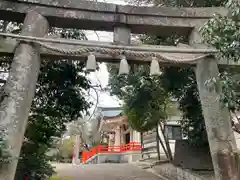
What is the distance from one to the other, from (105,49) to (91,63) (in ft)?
1.69

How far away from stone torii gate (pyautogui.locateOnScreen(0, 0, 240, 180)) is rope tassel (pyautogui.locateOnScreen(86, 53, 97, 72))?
0.64ft

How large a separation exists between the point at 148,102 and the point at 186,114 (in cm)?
145

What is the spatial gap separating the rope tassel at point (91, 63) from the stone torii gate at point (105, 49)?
194 millimetres

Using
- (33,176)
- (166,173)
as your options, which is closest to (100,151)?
(166,173)

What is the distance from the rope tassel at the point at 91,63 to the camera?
16.0ft

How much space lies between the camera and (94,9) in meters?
5.65

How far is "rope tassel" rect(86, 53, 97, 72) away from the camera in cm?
488

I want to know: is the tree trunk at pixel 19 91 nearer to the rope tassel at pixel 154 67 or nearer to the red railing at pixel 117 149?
the rope tassel at pixel 154 67

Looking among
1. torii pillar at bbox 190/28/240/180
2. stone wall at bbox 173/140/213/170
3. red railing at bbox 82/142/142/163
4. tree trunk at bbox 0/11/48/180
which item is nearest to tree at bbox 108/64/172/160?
stone wall at bbox 173/140/213/170

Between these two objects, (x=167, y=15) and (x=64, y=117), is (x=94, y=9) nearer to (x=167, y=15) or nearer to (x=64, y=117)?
(x=167, y=15)

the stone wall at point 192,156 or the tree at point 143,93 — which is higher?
the tree at point 143,93

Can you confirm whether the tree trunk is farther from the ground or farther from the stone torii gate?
the ground

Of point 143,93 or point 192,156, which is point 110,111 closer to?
point 143,93

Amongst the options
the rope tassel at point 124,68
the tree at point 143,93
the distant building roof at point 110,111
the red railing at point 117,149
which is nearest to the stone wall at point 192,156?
the tree at point 143,93
